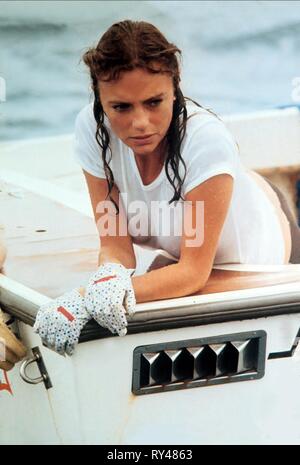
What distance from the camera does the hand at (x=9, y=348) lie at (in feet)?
7.73

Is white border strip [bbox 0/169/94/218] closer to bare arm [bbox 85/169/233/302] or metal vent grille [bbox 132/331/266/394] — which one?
bare arm [bbox 85/169/233/302]

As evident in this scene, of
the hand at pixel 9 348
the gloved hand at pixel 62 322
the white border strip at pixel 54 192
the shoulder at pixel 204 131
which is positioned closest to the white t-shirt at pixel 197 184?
the shoulder at pixel 204 131

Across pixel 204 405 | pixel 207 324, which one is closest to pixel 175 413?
pixel 204 405

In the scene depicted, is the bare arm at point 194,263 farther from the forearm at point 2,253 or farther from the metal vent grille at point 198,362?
Result: the forearm at point 2,253

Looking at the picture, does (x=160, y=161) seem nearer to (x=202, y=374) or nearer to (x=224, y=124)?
(x=224, y=124)

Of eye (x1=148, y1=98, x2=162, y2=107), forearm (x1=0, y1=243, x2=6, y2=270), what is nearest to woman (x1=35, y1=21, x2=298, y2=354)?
eye (x1=148, y1=98, x2=162, y2=107)

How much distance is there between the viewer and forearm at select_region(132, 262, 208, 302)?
7.52 feet

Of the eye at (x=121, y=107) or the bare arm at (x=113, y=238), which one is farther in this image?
the bare arm at (x=113, y=238)

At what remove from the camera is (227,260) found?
7.84 ft

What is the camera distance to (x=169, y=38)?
7.44ft

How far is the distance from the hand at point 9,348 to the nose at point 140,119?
63 centimetres

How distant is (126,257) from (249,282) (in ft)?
1.10

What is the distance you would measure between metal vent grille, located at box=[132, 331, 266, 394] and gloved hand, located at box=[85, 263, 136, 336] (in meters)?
0.12

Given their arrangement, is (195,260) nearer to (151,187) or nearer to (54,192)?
(151,187)
